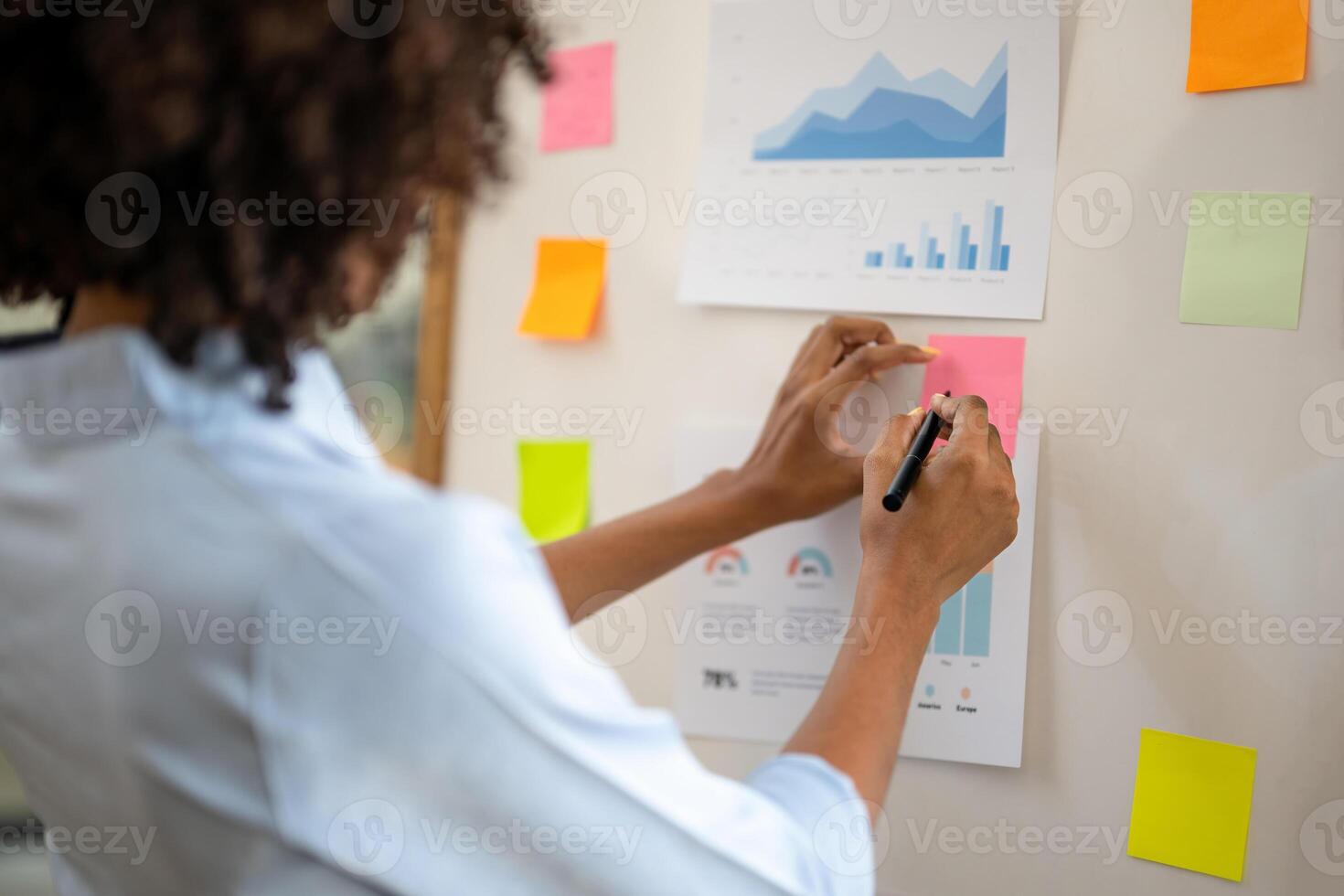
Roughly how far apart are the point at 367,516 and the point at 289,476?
39 mm

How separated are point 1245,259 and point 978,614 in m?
0.32

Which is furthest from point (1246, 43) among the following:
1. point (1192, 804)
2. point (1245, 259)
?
point (1192, 804)

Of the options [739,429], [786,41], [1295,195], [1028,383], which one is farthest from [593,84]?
[1295,195]

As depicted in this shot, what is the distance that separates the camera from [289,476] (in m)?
0.44

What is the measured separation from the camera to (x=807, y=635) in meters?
0.87

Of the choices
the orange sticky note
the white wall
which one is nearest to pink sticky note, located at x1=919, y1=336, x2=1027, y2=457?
the white wall

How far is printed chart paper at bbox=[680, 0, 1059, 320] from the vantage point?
0.81 metres

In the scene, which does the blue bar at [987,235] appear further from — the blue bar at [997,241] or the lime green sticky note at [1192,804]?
the lime green sticky note at [1192,804]

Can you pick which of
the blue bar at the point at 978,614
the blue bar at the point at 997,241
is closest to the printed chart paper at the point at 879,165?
the blue bar at the point at 997,241

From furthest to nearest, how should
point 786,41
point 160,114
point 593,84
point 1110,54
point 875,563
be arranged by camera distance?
1. point 593,84
2. point 786,41
3. point 1110,54
4. point 875,563
5. point 160,114

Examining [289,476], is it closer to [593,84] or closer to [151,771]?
[151,771]

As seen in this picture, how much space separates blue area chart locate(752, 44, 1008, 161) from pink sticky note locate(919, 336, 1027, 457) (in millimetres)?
147

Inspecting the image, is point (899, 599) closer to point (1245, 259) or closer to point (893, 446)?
point (893, 446)

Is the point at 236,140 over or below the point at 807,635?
over
